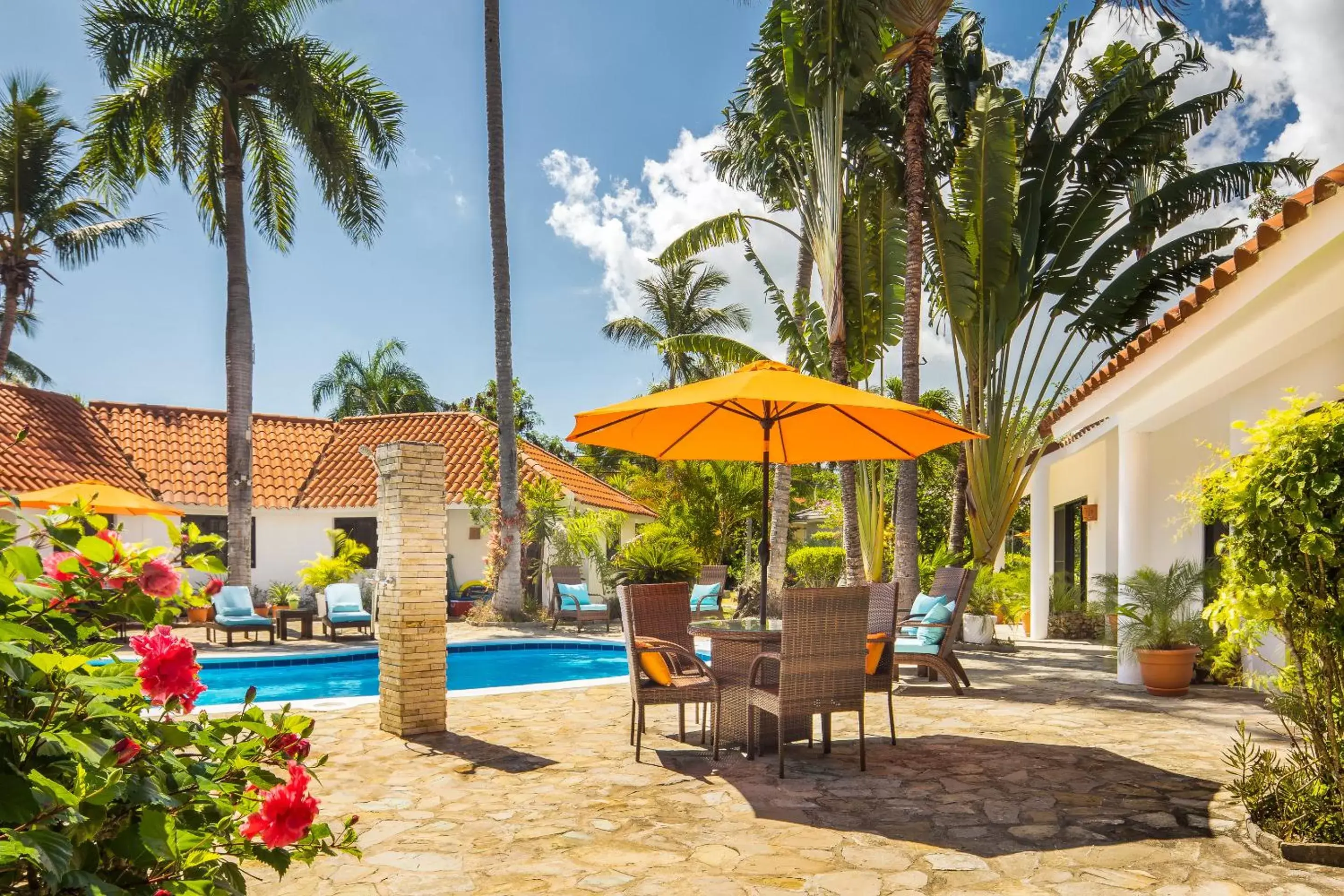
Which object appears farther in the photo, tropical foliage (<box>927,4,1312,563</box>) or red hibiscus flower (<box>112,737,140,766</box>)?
tropical foliage (<box>927,4,1312,563</box>)

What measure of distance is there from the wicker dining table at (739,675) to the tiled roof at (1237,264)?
12.8ft

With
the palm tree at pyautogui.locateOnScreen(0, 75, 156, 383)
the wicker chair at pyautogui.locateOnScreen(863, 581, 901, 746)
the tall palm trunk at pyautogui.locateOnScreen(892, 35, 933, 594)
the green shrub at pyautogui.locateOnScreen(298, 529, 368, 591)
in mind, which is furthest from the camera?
the palm tree at pyautogui.locateOnScreen(0, 75, 156, 383)

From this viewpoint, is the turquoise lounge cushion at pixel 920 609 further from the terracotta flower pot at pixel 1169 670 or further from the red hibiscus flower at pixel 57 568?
the red hibiscus flower at pixel 57 568

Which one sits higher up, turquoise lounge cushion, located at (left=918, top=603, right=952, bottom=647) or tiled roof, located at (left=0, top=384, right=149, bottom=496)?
tiled roof, located at (left=0, top=384, right=149, bottom=496)

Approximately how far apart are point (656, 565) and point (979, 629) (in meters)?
6.29

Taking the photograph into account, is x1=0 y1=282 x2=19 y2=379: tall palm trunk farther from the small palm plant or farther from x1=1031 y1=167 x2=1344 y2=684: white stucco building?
the small palm plant

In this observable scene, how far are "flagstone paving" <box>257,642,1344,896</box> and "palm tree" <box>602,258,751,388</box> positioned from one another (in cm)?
2632

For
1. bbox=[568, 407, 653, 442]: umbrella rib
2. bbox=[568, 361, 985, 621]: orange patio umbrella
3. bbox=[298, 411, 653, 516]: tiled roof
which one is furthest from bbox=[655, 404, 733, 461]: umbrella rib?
bbox=[298, 411, 653, 516]: tiled roof

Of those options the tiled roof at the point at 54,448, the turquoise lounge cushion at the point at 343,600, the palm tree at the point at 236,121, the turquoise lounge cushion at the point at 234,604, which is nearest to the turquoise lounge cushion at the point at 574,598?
the turquoise lounge cushion at the point at 343,600

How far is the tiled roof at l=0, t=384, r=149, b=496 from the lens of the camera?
1844cm

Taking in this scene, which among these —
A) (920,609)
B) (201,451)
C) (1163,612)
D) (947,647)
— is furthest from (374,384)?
(1163,612)

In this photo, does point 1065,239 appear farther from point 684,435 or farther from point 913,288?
point 684,435

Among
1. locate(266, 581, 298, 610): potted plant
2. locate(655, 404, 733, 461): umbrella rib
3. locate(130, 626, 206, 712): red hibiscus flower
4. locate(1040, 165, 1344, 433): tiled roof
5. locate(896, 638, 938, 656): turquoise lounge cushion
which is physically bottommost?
locate(266, 581, 298, 610): potted plant

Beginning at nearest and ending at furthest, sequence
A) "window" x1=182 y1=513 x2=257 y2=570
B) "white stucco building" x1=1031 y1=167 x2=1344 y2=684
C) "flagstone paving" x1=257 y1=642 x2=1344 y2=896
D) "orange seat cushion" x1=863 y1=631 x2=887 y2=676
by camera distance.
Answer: "flagstone paving" x1=257 y1=642 x2=1344 y2=896 < "white stucco building" x1=1031 y1=167 x2=1344 y2=684 < "orange seat cushion" x1=863 y1=631 x2=887 y2=676 < "window" x1=182 y1=513 x2=257 y2=570
